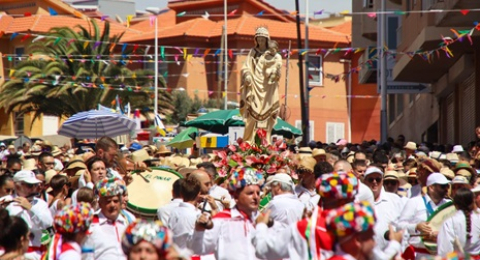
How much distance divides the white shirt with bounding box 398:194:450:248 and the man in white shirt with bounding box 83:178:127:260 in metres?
2.97

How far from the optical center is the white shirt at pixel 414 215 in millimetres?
10961

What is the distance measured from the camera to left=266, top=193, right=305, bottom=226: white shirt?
1016cm

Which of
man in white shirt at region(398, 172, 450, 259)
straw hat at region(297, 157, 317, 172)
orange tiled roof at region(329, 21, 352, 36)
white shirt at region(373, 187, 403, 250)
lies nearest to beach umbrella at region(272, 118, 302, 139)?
straw hat at region(297, 157, 317, 172)

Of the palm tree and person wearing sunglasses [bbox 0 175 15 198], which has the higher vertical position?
the palm tree

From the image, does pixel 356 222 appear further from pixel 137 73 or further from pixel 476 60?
pixel 137 73

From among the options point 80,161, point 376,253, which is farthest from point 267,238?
Answer: point 80,161

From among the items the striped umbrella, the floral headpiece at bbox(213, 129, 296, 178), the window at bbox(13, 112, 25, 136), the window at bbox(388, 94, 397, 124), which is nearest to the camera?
the floral headpiece at bbox(213, 129, 296, 178)

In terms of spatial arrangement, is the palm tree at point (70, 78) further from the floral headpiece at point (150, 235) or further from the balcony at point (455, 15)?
the floral headpiece at point (150, 235)

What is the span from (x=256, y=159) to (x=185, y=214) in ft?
13.7

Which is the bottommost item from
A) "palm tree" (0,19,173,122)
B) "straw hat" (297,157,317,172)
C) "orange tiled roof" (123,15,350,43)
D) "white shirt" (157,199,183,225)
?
"white shirt" (157,199,183,225)

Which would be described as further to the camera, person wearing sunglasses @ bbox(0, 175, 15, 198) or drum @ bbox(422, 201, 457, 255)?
person wearing sunglasses @ bbox(0, 175, 15, 198)

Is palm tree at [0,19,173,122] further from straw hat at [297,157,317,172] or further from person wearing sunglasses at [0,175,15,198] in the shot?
person wearing sunglasses at [0,175,15,198]

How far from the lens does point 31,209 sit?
10.5 m

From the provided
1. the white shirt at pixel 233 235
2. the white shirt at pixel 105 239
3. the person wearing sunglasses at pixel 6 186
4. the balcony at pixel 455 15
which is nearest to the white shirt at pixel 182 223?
the white shirt at pixel 233 235
